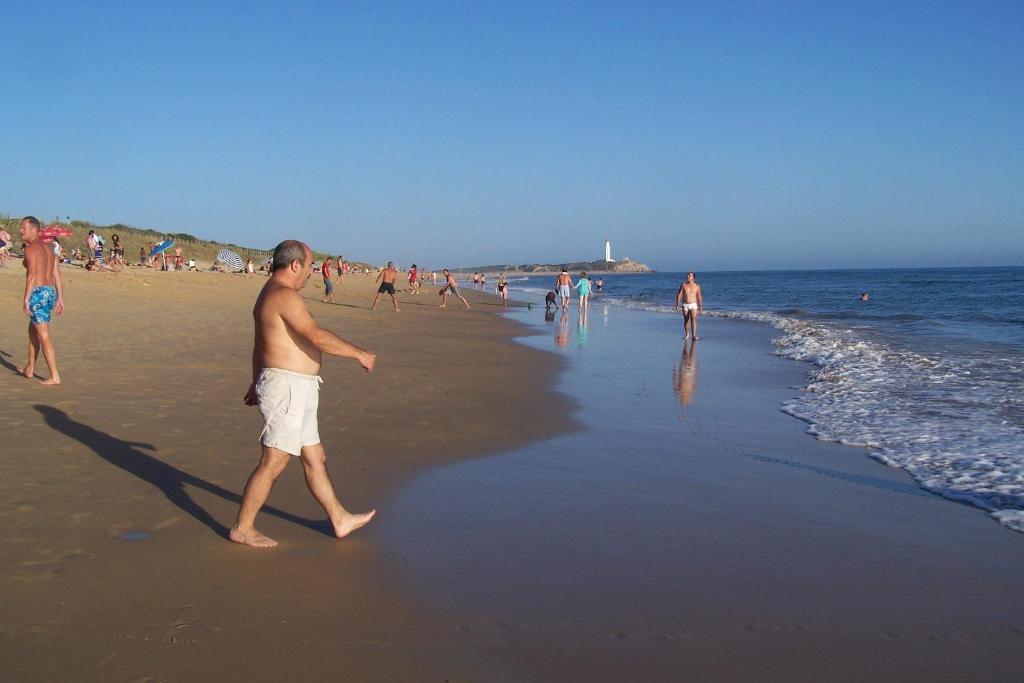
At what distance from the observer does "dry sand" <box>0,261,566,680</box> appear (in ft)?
9.98

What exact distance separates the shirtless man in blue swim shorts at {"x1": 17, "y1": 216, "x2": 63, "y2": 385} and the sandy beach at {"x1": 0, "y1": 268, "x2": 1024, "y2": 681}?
328 mm

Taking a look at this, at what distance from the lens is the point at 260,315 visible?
4.03 m

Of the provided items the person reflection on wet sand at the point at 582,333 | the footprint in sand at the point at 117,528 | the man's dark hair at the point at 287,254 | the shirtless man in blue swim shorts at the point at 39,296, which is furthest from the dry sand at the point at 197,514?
the person reflection on wet sand at the point at 582,333

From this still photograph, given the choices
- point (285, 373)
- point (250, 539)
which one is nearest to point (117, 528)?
point (250, 539)

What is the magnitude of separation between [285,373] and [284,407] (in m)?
0.17

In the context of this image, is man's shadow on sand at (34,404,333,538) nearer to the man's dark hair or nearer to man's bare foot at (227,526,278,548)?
man's bare foot at (227,526,278,548)

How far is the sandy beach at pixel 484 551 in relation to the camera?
3092 mm

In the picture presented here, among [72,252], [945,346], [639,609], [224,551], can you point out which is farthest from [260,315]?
[72,252]

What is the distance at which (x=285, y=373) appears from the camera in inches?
157

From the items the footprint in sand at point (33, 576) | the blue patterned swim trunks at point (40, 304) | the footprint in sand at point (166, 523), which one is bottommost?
the footprint in sand at point (166, 523)

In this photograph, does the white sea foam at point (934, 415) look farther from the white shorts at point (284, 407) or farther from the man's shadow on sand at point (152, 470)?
the man's shadow on sand at point (152, 470)

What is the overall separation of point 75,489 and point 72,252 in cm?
3934

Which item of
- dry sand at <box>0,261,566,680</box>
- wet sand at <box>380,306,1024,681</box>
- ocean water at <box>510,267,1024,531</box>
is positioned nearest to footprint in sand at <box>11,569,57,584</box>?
dry sand at <box>0,261,566,680</box>

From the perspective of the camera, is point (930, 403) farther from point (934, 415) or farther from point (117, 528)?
point (117, 528)
